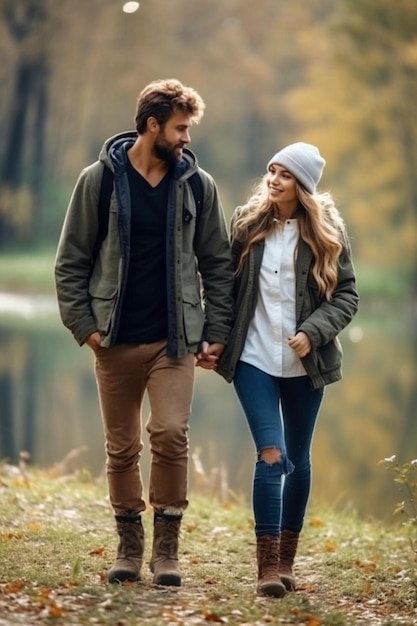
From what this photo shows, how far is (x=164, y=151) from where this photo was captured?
520 centimetres

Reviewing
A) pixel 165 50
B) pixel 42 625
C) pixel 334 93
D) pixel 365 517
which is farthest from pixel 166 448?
pixel 165 50

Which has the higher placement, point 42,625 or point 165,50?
point 165,50

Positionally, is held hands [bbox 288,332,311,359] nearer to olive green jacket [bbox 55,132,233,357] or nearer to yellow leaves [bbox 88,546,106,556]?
olive green jacket [bbox 55,132,233,357]

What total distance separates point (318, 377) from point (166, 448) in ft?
2.20

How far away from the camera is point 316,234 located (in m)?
5.32

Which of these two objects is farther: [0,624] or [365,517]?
[365,517]

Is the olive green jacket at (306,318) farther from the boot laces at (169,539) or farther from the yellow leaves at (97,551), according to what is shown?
the yellow leaves at (97,551)

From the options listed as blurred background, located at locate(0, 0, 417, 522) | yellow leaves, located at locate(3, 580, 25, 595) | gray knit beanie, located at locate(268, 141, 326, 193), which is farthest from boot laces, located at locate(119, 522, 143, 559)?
blurred background, located at locate(0, 0, 417, 522)

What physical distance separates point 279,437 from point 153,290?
763 millimetres

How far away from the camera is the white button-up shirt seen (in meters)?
5.27

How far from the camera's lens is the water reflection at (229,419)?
11.1 meters

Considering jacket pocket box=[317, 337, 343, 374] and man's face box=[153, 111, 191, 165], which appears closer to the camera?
man's face box=[153, 111, 191, 165]

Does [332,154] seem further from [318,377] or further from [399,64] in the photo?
[318,377]

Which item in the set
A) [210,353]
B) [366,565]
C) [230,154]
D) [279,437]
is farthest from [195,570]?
[230,154]
